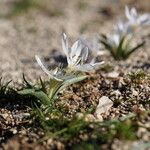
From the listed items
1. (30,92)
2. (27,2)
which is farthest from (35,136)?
(27,2)

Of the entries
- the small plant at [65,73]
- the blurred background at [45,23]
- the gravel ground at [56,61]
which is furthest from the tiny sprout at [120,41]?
the small plant at [65,73]

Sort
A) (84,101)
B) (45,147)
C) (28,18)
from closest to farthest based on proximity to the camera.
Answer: (45,147), (84,101), (28,18)

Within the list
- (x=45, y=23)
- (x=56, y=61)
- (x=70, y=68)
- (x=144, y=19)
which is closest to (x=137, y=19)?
(x=144, y=19)

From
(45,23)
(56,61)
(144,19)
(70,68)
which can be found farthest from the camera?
(45,23)

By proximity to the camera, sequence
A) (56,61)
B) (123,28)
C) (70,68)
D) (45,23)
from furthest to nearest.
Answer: (45,23) < (56,61) < (123,28) < (70,68)

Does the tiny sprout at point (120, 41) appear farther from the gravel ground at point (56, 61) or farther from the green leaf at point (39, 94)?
the green leaf at point (39, 94)

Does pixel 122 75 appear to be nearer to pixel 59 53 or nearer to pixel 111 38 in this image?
pixel 111 38

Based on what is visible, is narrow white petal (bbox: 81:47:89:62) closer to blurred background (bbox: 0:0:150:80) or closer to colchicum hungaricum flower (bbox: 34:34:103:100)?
colchicum hungaricum flower (bbox: 34:34:103:100)

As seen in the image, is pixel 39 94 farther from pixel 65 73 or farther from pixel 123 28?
pixel 123 28
